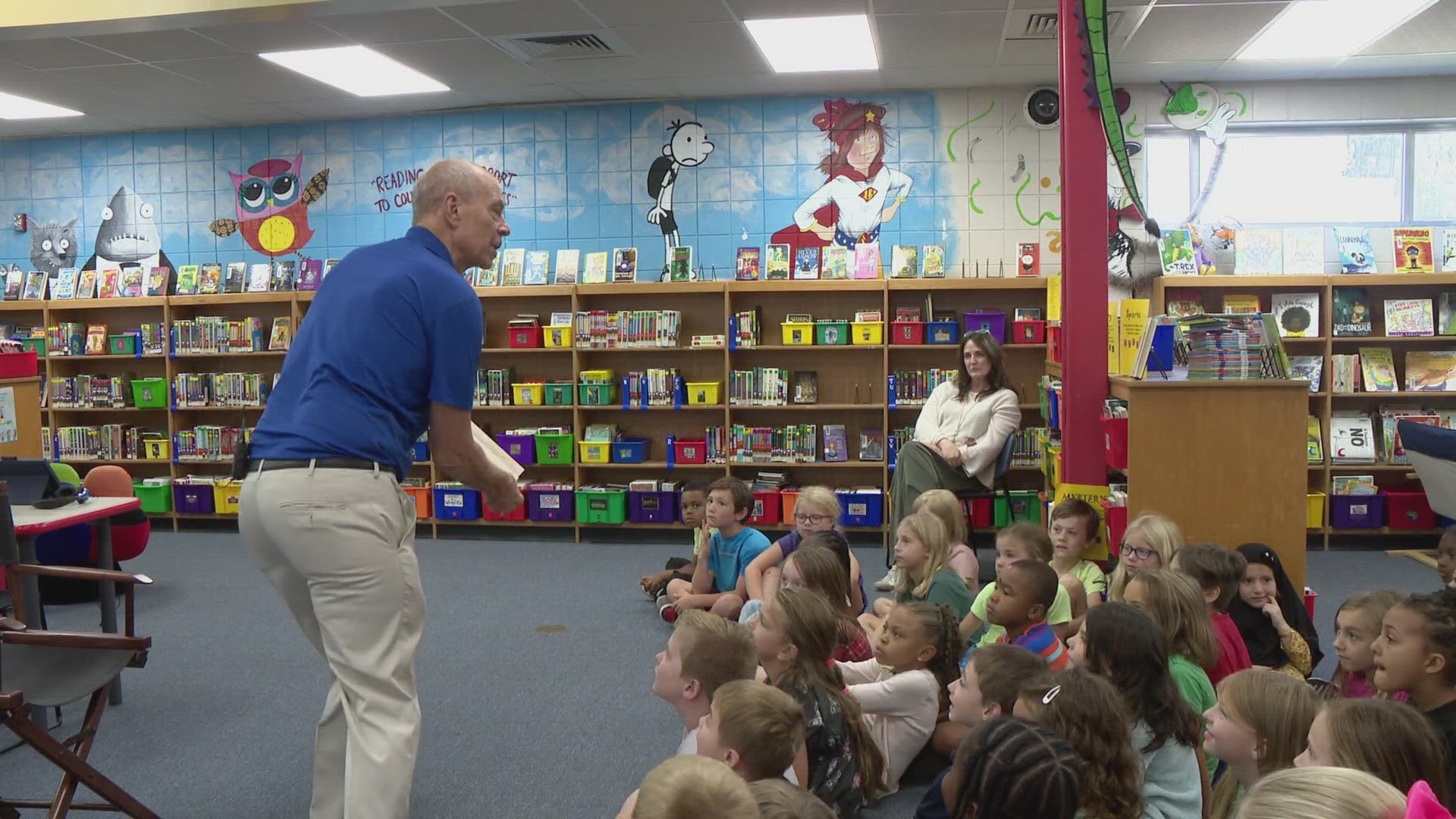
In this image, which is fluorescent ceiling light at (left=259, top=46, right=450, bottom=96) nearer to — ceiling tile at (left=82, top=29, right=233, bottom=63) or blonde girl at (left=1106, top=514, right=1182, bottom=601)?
ceiling tile at (left=82, top=29, right=233, bottom=63)

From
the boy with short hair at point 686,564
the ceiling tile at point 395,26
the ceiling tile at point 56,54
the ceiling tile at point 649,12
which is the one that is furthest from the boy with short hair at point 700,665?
the ceiling tile at point 56,54

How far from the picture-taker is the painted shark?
8180 mm

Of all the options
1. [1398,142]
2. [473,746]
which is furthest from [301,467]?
[1398,142]

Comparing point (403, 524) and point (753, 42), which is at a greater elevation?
point (753, 42)

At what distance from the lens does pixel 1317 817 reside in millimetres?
1443

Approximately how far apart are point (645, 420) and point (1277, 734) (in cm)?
575

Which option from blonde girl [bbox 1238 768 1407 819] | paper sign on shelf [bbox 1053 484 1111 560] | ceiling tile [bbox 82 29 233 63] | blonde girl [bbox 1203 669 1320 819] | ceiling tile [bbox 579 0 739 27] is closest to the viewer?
blonde girl [bbox 1238 768 1407 819]

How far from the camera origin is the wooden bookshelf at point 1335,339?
6500 mm

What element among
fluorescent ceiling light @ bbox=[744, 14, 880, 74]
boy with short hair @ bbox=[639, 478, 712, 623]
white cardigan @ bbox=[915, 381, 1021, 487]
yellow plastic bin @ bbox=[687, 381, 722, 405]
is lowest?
boy with short hair @ bbox=[639, 478, 712, 623]

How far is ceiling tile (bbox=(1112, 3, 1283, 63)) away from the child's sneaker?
3.09 m

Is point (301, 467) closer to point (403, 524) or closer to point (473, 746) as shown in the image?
point (403, 524)

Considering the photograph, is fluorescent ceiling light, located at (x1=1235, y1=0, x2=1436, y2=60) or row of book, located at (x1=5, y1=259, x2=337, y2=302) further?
row of book, located at (x1=5, y1=259, x2=337, y2=302)

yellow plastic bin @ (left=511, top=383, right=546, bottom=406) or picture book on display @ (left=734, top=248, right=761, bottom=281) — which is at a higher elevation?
picture book on display @ (left=734, top=248, right=761, bottom=281)

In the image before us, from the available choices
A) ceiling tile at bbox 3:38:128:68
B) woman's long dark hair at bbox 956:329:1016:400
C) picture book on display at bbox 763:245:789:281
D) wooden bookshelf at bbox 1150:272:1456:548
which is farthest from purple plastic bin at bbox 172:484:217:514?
wooden bookshelf at bbox 1150:272:1456:548
